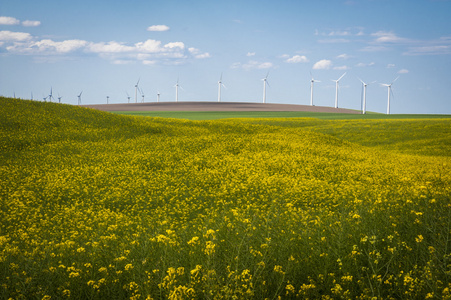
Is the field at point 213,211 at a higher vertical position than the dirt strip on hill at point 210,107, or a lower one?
lower

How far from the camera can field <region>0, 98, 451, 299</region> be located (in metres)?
6.29

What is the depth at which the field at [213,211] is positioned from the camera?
629 centimetres

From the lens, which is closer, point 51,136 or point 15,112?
point 51,136

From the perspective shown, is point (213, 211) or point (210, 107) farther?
point (210, 107)

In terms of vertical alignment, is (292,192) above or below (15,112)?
below

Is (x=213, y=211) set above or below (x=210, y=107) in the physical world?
below

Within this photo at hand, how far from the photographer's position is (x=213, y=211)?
502 inches

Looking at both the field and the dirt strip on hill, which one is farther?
the dirt strip on hill

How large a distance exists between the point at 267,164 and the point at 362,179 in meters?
5.20

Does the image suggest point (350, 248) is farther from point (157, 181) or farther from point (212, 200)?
point (157, 181)

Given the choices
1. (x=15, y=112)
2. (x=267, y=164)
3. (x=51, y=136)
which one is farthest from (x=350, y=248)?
(x=15, y=112)

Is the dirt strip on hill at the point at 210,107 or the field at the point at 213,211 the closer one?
the field at the point at 213,211

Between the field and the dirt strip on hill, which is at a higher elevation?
the dirt strip on hill

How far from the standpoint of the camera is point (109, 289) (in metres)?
6.38
